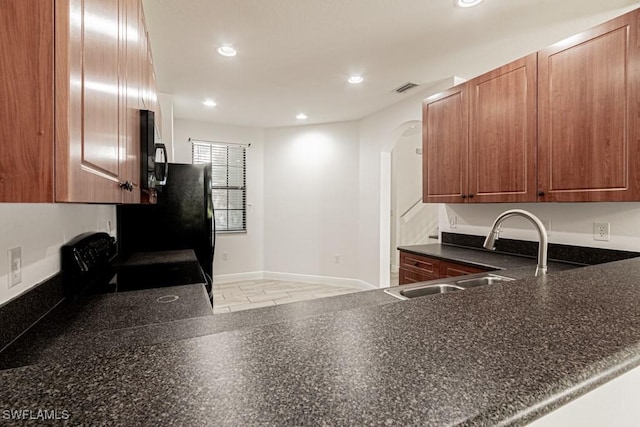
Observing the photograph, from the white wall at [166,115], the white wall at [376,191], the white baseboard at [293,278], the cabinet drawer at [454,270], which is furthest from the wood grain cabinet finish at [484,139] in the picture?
the white wall at [166,115]

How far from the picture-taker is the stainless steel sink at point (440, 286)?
1501 millimetres

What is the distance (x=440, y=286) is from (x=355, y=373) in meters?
1.32

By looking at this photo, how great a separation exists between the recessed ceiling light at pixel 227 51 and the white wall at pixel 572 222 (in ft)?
8.30

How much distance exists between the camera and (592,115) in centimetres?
183

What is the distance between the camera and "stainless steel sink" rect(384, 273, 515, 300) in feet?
4.92

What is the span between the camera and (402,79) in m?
3.12

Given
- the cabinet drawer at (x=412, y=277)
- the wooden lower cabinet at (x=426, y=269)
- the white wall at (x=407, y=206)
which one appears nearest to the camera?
the wooden lower cabinet at (x=426, y=269)

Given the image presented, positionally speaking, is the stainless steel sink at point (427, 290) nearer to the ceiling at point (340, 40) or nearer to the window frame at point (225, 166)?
the ceiling at point (340, 40)

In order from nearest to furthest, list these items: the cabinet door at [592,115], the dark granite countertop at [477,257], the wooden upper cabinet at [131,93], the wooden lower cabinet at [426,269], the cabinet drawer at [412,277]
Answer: the wooden upper cabinet at [131,93] < the cabinet door at [592,115] < the dark granite countertop at [477,257] < the wooden lower cabinet at [426,269] < the cabinet drawer at [412,277]

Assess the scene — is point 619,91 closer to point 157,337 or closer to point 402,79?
point 402,79

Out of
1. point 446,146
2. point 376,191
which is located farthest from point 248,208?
point 446,146

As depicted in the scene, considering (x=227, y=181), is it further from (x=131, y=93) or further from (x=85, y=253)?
(x=131, y=93)

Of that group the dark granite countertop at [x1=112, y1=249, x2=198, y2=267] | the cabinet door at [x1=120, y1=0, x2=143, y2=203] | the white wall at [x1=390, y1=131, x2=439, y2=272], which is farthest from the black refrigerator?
the white wall at [x1=390, y1=131, x2=439, y2=272]

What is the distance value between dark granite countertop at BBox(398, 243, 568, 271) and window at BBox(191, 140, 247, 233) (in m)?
2.97
